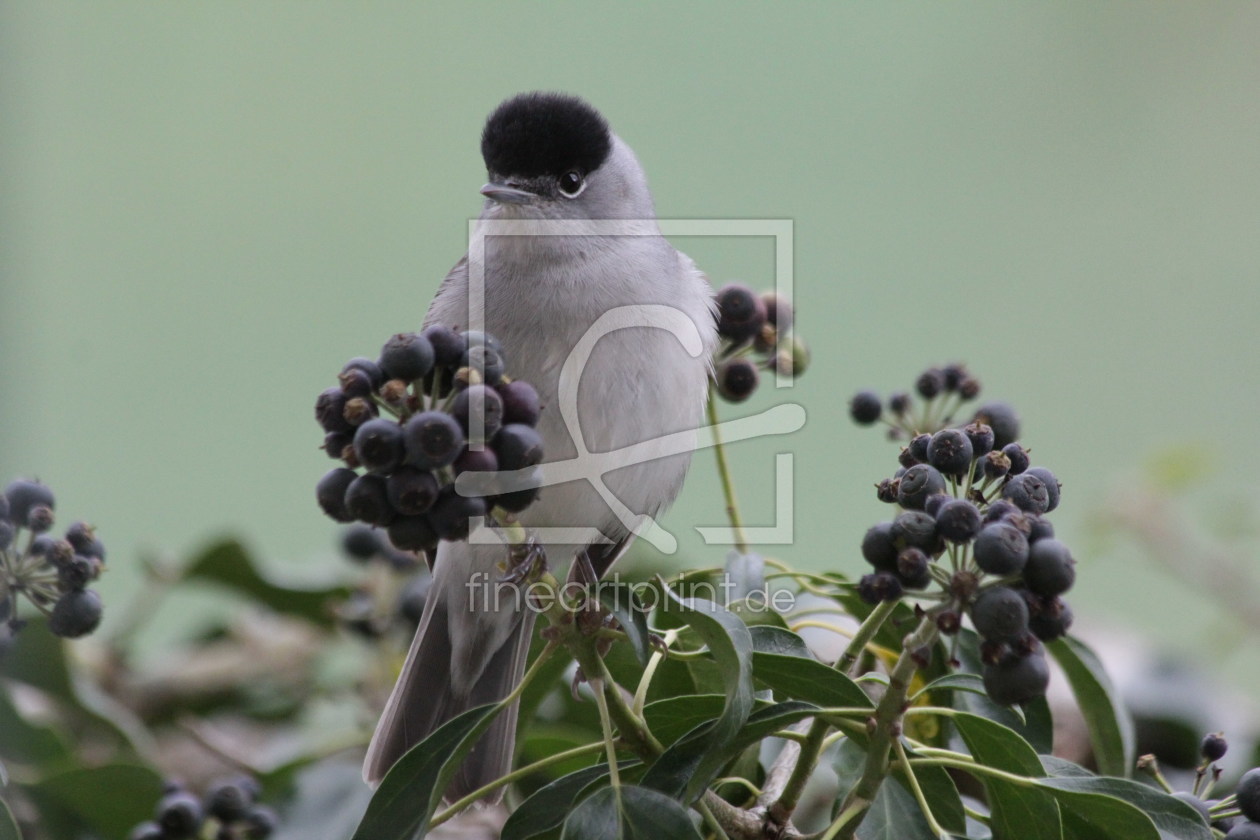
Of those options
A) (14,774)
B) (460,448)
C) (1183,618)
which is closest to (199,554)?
(14,774)

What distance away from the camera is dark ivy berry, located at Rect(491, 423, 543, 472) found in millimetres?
1397

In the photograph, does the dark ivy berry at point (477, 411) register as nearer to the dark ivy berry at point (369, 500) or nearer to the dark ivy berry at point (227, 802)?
the dark ivy berry at point (369, 500)

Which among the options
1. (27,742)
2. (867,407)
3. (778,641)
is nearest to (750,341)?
(867,407)

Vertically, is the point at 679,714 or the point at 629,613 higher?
the point at 629,613

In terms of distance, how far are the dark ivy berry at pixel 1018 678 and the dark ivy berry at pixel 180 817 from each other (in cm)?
134

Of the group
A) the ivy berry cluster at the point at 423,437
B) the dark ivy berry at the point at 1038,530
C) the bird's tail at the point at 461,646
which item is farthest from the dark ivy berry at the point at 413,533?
the bird's tail at the point at 461,646

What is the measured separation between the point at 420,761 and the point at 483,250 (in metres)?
1.24

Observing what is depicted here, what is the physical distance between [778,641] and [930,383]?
0.67 meters

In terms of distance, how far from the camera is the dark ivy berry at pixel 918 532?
1.38m

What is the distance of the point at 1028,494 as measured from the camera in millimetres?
1459

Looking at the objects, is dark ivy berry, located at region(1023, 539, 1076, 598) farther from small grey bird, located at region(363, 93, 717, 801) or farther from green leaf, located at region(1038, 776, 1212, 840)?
small grey bird, located at region(363, 93, 717, 801)

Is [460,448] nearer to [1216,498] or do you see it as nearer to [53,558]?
[53,558]

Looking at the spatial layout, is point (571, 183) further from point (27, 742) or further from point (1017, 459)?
point (27, 742)

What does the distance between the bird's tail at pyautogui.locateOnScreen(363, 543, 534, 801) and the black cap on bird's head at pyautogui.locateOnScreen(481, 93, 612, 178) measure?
0.84 metres
